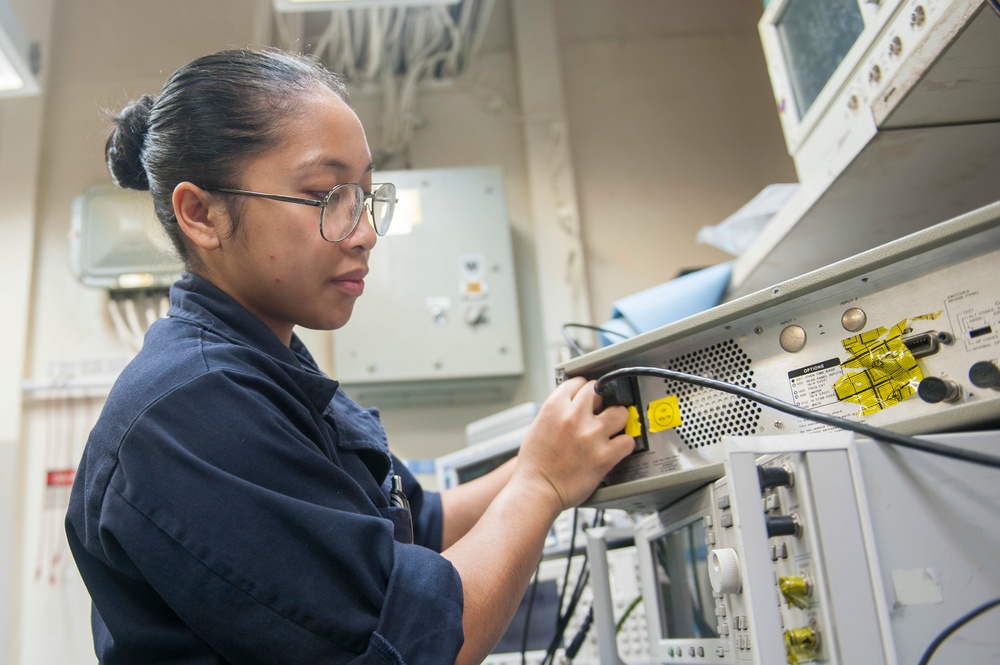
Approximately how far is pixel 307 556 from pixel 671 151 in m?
2.25

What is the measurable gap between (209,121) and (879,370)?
2.43 feet

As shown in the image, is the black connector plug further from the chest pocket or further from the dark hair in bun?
the dark hair in bun

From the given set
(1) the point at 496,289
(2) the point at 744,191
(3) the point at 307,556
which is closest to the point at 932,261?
(3) the point at 307,556

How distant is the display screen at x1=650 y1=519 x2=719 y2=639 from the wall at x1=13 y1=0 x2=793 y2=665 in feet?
4.39

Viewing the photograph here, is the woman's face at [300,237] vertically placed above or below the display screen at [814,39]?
below

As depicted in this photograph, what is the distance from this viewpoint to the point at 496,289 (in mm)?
2342

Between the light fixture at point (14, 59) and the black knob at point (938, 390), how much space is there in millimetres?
2130

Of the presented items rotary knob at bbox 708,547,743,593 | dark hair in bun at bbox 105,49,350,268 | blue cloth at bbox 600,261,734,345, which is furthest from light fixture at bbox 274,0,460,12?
rotary knob at bbox 708,547,743,593

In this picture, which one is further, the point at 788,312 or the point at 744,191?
the point at 744,191

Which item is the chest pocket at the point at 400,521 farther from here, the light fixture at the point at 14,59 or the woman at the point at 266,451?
the light fixture at the point at 14,59

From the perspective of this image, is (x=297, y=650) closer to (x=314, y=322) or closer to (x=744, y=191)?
(x=314, y=322)

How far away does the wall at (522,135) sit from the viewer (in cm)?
Result: 242

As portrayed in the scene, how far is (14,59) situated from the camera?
2049mm

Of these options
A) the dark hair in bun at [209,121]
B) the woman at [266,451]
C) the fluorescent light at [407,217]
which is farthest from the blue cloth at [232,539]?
the fluorescent light at [407,217]
